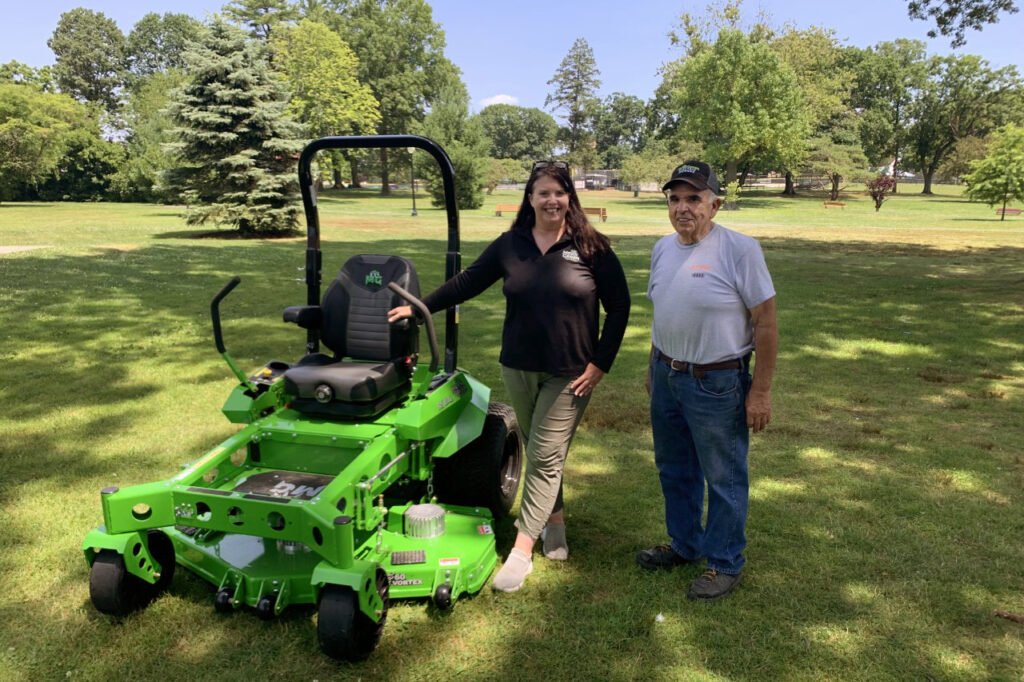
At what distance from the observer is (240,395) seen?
12.3 feet

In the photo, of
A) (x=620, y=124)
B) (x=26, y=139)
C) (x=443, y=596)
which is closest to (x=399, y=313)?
(x=443, y=596)

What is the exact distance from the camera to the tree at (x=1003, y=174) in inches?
1219

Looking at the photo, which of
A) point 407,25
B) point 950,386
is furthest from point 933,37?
point 407,25

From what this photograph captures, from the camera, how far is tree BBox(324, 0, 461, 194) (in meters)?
58.6

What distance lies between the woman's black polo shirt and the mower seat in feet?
2.13

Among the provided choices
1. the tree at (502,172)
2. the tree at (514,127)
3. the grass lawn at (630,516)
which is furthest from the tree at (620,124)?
the grass lawn at (630,516)

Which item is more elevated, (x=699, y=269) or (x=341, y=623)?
(x=699, y=269)

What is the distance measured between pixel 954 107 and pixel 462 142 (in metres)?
49.8

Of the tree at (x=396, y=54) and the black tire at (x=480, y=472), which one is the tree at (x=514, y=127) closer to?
the tree at (x=396, y=54)

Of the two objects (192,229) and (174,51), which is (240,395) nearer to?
(192,229)

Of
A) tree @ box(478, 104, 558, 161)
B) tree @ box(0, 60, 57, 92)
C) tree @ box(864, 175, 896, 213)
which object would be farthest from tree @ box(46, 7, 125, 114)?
tree @ box(864, 175, 896, 213)

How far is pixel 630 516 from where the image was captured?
432 centimetres

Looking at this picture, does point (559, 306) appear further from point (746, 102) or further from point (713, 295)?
point (746, 102)

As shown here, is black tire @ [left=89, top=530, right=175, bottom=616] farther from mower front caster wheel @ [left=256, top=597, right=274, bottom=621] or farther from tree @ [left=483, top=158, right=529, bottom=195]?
tree @ [left=483, top=158, right=529, bottom=195]
